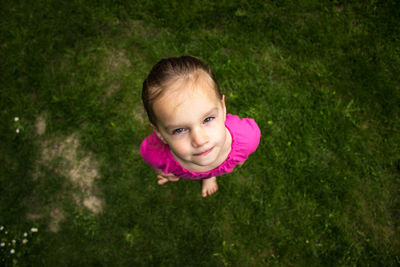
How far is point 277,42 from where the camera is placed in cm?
385

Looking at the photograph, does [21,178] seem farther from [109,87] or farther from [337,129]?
[337,129]

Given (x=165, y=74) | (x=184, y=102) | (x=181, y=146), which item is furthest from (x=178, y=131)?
(x=165, y=74)

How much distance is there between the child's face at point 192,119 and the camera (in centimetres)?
168

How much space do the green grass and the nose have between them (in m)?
1.92

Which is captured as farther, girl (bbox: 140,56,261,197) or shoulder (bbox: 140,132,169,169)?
shoulder (bbox: 140,132,169,169)

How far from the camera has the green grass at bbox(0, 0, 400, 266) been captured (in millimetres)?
3432

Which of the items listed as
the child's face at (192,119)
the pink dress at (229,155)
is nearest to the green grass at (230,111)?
the pink dress at (229,155)

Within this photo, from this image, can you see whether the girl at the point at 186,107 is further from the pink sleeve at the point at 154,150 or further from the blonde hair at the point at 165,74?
the pink sleeve at the point at 154,150

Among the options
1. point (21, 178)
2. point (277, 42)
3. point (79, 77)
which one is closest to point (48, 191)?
point (21, 178)

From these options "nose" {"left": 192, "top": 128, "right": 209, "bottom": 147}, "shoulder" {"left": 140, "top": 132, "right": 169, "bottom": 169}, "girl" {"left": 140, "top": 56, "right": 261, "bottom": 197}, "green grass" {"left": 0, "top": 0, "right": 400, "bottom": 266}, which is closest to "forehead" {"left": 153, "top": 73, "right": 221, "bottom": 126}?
"girl" {"left": 140, "top": 56, "right": 261, "bottom": 197}

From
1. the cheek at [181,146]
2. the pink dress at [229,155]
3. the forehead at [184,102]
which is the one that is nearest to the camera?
the forehead at [184,102]

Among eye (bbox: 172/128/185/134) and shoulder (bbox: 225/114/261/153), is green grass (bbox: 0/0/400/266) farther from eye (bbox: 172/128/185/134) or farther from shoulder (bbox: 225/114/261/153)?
eye (bbox: 172/128/185/134)

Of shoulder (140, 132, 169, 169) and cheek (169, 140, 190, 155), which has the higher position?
cheek (169, 140, 190, 155)

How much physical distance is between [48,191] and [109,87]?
180 cm
